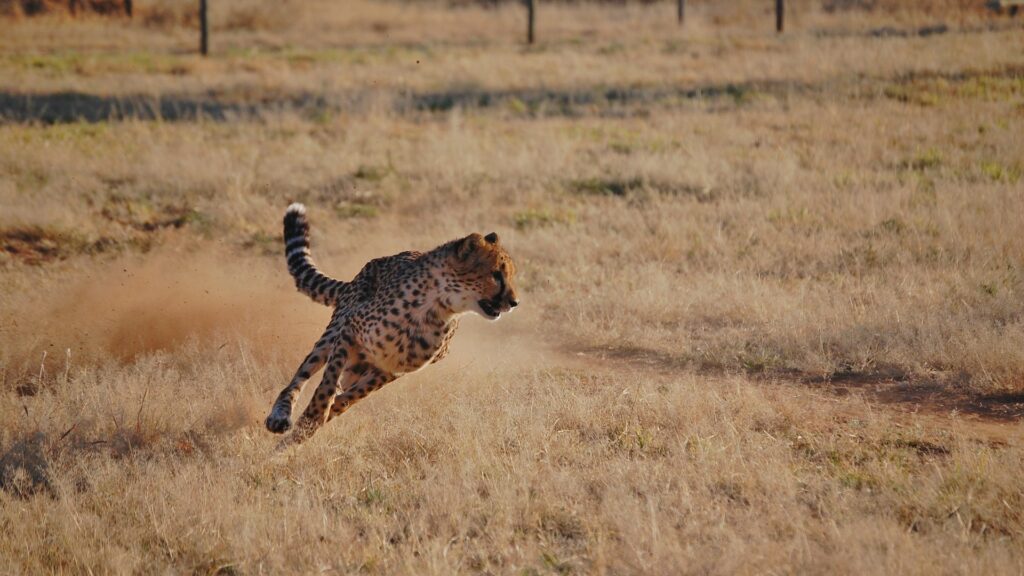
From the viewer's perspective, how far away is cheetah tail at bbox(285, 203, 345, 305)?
6.40 meters

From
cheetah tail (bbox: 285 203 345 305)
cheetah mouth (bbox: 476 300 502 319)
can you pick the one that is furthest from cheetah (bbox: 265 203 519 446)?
cheetah tail (bbox: 285 203 345 305)

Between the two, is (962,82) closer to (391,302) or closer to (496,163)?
(496,163)

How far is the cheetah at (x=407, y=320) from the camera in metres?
5.58

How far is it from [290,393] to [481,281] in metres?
1.07

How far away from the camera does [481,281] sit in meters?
5.62

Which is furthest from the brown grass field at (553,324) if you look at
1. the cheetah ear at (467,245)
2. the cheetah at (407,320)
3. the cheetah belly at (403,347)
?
the cheetah ear at (467,245)

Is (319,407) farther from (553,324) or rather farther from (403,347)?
(553,324)

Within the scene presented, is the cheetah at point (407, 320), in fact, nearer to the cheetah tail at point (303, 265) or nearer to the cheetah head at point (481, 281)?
the cheetah head at point (481, 281)

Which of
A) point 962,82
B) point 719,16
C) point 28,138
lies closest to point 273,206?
point 28,138

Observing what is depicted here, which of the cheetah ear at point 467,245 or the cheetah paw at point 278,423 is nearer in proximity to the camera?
the cheetah paw at point 278,423

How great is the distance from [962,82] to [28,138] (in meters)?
12.3

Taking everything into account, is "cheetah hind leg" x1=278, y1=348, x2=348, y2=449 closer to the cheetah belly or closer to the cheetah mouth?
the cheetah belly

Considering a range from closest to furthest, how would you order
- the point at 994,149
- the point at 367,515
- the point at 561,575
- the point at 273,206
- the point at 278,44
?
the point at 561,575
the point at 367,515
the point at 273,206
the point at 994,149
the point at 278,44

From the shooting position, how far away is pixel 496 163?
41.8 ft
